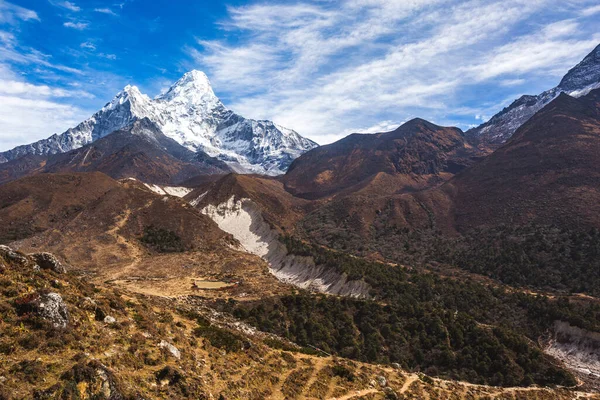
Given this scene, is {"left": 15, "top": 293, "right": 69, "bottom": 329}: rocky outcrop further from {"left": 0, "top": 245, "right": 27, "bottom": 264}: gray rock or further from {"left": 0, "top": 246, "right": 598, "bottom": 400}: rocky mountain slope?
{"left": 0, "top": 245, "right": 27, "bottom": 264}: gray rock

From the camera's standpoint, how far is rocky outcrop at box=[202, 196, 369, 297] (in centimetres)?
8512

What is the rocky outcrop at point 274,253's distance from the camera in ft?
279

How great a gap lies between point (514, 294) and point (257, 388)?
73251 millimetres

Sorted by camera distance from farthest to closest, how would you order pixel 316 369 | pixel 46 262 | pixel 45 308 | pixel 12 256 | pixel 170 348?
pixel 316 369 < pixel 46 262 < pixel 12 256 < pixel 170 348 < pixel 45 308

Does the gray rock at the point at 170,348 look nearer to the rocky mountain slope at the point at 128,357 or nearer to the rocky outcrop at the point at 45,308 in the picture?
the rocky mountain slope at the point at 128,357

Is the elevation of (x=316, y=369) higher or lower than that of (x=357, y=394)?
higher

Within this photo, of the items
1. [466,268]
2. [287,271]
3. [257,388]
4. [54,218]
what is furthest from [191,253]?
[257,388]

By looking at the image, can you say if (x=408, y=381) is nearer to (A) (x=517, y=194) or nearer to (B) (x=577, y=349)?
(B) (x=577, y=349)

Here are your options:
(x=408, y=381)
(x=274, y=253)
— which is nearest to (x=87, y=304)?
(x=408, y=381)

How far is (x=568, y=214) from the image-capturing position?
111 meters

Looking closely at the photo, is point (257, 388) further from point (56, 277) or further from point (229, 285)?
point (229, 285)

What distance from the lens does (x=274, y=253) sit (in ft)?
402

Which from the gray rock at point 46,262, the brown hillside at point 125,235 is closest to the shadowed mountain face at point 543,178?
the brown hillside at point 125,235

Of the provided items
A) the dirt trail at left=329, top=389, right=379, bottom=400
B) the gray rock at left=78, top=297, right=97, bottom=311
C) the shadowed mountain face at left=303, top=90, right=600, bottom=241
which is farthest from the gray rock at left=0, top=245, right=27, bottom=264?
the shadowed mountain face at left=303, top=90, right=600, bottom=241
